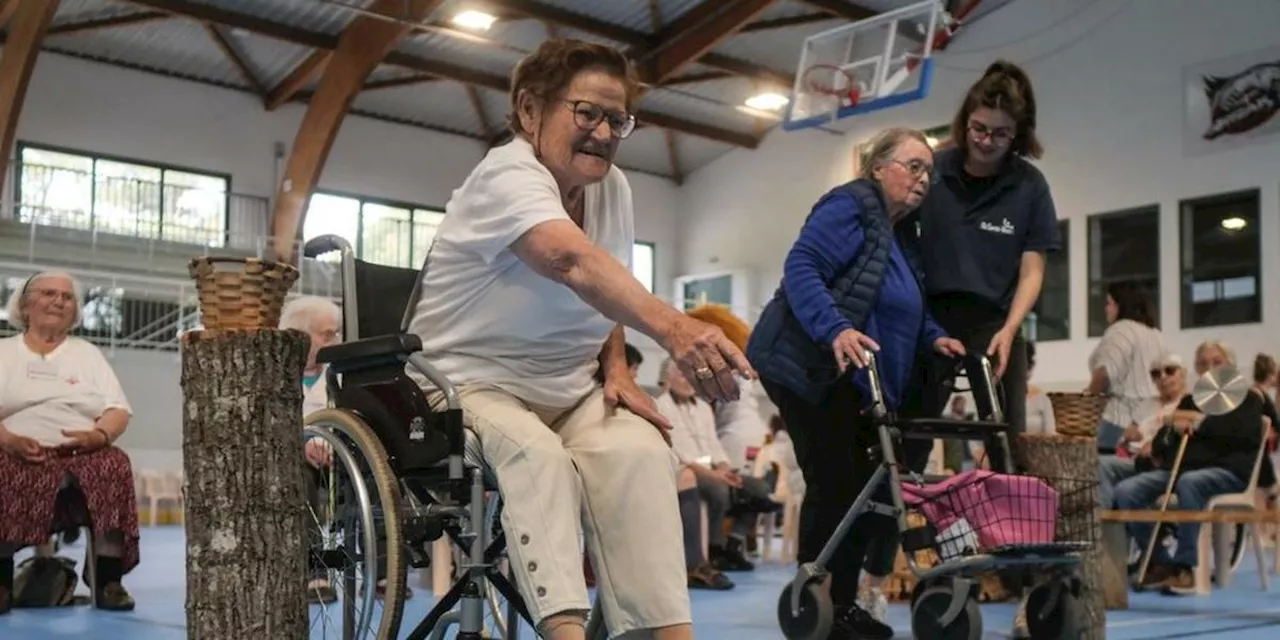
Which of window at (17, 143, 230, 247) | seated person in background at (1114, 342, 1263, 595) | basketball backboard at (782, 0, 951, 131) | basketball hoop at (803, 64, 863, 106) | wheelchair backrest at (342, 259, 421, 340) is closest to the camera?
wheelchair backrest at (342, 259, 421, 340)

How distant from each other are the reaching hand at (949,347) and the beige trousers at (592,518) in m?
1.28

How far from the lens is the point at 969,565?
262 cm

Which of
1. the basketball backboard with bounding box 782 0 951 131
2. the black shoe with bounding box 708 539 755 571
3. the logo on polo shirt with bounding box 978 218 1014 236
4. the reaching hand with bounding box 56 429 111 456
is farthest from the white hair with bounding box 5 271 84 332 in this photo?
the basketball backboard with bounding box 782 0 951 131

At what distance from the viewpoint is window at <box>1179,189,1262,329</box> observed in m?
11.3

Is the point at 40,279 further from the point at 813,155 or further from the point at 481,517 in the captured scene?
the point at 813,155

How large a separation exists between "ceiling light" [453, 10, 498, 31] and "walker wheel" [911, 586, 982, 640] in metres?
10.6

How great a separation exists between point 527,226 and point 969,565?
4.56 ft

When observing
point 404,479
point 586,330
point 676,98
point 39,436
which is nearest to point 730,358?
point 586,330

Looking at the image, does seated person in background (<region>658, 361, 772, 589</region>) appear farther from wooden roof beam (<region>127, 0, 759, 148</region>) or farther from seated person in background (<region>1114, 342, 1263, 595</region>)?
wooden roof beam (<region>127, 0, 759, 148</region>)

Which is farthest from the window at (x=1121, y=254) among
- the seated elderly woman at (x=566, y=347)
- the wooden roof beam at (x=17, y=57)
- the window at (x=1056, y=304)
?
the seated elderly woman at (x=566, y=347)

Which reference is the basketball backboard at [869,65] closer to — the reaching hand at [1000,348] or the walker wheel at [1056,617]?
the reaching hand at [1000,348]

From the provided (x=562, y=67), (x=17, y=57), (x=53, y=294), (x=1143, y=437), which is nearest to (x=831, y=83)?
(x=1143, y=437)

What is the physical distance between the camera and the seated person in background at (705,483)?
202 inches

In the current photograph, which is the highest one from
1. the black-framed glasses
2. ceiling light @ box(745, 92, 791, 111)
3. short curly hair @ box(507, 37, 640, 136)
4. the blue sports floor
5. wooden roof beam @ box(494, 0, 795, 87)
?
wooden roof beam @ box(494, 0, 795, 87)
